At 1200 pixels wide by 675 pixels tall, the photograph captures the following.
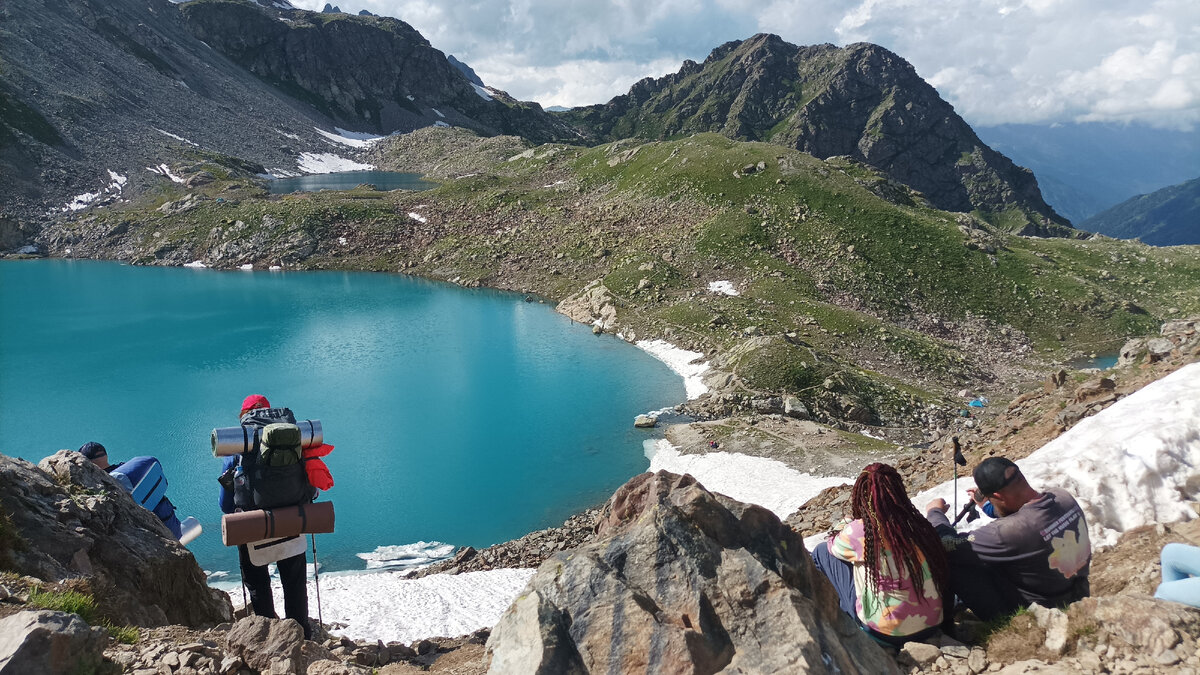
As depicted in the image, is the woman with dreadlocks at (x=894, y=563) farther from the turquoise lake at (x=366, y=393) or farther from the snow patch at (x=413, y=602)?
the turquoise lake at (x=366, y=393)

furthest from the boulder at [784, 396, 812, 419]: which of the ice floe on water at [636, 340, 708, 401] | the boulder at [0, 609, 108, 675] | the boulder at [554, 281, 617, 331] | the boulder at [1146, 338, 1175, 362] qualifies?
the boulder at [0, 609, 108, 675]

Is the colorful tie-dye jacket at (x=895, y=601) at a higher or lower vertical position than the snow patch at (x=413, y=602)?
higher

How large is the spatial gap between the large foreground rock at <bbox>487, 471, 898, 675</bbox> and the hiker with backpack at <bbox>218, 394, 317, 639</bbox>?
5.33 meters

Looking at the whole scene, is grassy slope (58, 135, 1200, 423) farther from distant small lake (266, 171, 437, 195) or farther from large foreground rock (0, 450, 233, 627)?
distant small lake (266, 171, 437, 195)

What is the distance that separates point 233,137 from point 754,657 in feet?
587

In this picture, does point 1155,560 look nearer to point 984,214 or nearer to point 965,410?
point 965,410

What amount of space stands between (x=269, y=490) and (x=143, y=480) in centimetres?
420

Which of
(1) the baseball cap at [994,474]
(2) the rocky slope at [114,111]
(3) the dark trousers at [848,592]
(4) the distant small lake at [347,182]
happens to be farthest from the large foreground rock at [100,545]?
(4) the distant small lake at [347,182]

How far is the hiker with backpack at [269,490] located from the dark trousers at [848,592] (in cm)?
729

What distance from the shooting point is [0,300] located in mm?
66562

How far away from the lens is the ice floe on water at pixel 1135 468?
9.52 m

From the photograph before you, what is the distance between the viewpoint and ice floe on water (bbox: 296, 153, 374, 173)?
6220 inches

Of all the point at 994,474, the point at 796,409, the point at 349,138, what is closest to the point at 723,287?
the point at 796,409

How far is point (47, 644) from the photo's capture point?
5.03 meters
